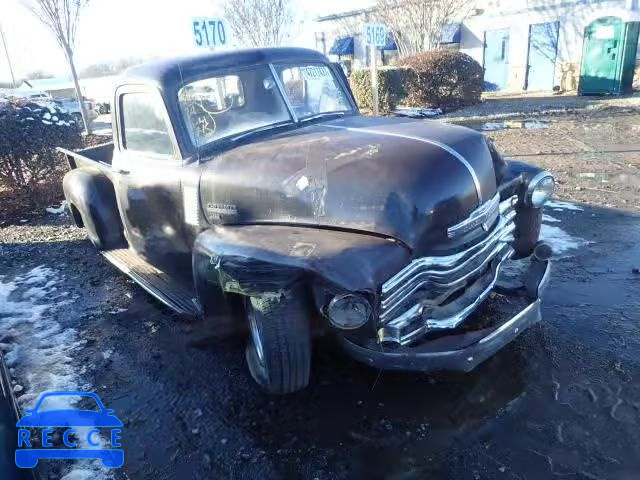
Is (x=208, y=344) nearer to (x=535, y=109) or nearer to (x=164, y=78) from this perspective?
(x=164, y=78)

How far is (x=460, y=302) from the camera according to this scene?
277 centimetres

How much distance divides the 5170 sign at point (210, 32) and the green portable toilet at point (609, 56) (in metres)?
14.1

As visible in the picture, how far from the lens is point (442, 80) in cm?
1524

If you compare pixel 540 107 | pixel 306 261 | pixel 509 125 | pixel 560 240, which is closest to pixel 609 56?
pixel 540 107

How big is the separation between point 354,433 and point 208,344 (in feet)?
4.77

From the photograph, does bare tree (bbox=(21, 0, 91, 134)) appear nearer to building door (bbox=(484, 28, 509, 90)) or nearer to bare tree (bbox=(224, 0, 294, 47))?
bare tree (bbox=(224, 0, 294, 47))

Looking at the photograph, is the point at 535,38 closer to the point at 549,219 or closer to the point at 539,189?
the point at 549,219

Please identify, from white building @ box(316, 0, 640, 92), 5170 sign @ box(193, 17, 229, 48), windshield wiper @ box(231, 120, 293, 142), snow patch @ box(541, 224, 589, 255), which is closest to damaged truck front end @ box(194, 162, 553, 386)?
windshield wiper @ box(231, 120, 293, 142)

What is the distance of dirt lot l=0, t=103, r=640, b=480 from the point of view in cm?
249

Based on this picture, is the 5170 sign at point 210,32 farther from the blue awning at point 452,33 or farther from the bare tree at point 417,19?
the blue awning at point 452,33

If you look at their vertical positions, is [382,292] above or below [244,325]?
above

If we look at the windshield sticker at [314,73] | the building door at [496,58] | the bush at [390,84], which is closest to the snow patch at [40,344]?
the windshield sticker at [314,73]

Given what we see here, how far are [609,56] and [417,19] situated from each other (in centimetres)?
697

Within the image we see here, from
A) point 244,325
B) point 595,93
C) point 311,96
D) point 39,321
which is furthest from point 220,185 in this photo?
point 595,93
